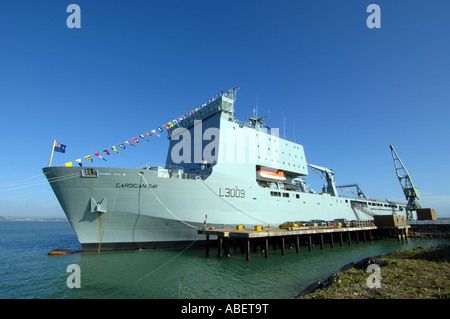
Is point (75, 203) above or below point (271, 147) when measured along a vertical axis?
below

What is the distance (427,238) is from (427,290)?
2967cm

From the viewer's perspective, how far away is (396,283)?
7398 mm

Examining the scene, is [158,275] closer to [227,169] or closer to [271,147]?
[227,169]

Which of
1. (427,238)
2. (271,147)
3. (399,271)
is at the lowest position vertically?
(427,238)

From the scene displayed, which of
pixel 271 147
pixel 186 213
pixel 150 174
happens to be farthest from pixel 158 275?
pixel 271 147

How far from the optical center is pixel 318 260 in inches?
587

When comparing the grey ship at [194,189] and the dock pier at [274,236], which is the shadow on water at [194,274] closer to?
the dock pier at [274,236]

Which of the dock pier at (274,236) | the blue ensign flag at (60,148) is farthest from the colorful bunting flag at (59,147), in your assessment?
the dock pier at (274,236)

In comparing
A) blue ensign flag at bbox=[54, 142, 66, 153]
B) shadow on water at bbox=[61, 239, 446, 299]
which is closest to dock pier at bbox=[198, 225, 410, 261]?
shadow on water at bbox=[61, 239, 446, 299]

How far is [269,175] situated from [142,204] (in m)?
11.6

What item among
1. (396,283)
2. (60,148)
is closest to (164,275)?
(396,283)

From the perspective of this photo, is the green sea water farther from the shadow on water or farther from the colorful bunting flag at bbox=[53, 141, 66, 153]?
the colorful bunting flag at bbox=[53, 141, 66, 153]

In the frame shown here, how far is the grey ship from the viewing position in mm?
14359

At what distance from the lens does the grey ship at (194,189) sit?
1436 centimetres
